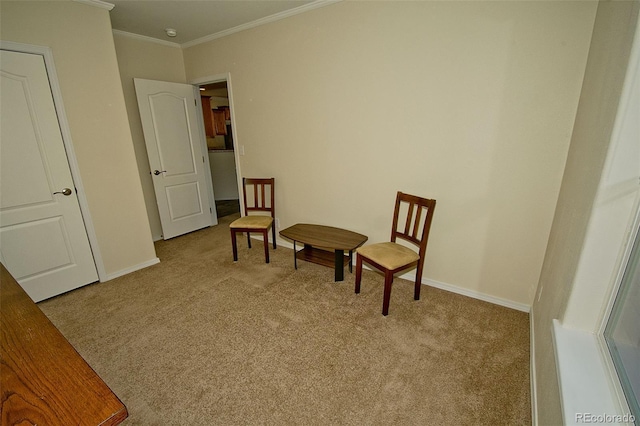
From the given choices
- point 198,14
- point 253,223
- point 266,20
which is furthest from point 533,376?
point 198,14

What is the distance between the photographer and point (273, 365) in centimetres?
174

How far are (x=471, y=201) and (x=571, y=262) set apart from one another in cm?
115

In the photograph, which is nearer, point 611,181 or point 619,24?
point 611,181

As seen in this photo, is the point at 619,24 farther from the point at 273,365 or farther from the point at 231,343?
the point at 231,343

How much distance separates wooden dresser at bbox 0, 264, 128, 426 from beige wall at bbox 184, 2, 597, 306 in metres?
2.35

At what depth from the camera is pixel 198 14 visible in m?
2.80

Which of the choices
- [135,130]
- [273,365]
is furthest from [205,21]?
[273,365]

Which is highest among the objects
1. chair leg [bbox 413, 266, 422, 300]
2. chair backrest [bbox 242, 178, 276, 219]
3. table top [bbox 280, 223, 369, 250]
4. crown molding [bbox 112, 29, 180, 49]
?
crown molding [bbox 112, 29, 180, 49]

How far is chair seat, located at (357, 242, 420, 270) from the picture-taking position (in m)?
2.13

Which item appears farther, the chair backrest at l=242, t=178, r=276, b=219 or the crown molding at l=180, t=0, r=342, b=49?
the chair backrest at l=242, t=178, r=276, b=219

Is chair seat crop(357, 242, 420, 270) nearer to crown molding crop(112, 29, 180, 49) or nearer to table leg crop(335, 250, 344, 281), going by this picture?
table leg crop(335, 250, 344, 281)

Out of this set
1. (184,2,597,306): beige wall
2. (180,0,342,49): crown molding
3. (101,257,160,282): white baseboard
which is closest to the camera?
(184,2,597,306): beige wall

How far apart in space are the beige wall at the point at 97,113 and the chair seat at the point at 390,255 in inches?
95.8

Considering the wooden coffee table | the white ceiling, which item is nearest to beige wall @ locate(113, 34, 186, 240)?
the white ceiling
